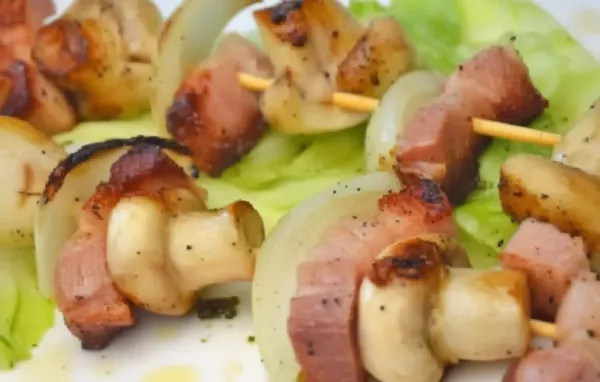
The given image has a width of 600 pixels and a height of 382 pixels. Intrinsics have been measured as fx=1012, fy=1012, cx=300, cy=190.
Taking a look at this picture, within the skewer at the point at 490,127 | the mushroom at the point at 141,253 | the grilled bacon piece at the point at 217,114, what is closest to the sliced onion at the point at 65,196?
the mushroom at the point at 141,253

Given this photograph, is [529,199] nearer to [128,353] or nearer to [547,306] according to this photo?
[547,306]

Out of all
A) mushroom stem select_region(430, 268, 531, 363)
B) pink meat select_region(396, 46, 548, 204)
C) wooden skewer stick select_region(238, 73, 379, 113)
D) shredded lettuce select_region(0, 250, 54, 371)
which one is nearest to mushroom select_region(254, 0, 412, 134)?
wooden skewer stick select_region(238, 73, 379, 113)

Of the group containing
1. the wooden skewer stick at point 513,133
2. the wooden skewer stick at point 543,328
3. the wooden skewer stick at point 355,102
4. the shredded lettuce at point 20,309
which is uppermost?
the wooden skewer stick at point 513,133

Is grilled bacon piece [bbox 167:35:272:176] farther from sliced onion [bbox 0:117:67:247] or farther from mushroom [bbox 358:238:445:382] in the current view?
mushroom [bbox 358:238:445:382]

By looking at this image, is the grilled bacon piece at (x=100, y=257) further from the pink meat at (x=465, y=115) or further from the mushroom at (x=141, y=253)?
the pink meat at (x=465, y=115)

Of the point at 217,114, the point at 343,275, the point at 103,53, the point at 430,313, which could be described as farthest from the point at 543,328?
the point at 103,53
